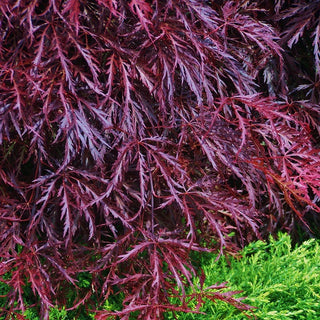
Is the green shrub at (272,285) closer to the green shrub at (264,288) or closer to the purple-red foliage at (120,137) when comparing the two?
the green shrub at (264,288)

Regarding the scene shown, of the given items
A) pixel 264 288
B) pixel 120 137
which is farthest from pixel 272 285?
pixel 120 137

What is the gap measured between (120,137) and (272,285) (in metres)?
0.91

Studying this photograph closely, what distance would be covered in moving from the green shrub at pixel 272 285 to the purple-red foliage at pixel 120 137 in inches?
7.1

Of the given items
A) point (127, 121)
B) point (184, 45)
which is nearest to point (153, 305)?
point (127, 121)

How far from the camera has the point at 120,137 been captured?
1911 millimetres

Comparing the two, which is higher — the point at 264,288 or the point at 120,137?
the point at 120,137

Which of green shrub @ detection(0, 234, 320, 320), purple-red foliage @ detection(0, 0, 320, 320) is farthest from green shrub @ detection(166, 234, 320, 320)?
purple-red foliage @ detection(0, 0, 320, 320)

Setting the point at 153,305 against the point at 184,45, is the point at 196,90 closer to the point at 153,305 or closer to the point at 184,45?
the point at 184,45

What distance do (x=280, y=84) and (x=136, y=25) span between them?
1010 millimetres

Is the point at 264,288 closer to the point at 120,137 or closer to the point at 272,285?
the point at 272,285

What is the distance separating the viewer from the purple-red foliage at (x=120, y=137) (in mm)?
1806

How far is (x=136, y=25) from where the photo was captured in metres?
1.92

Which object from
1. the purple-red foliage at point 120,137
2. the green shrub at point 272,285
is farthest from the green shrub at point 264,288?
the purple-red foliage at point 120,137

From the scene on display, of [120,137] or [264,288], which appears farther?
[264,288]
